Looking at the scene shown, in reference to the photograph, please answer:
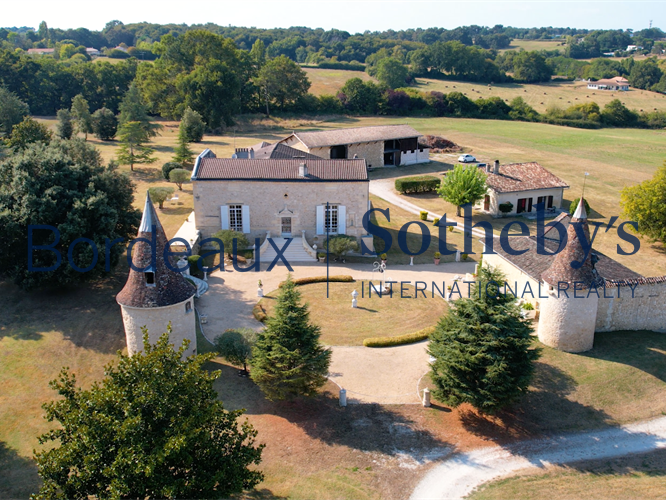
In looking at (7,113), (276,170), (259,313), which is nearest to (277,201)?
(276,170)

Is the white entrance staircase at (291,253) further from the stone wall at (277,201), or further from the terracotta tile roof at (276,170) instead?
the terracotta tile roof at (276,170)

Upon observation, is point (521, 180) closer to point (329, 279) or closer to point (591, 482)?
point (329, 279)

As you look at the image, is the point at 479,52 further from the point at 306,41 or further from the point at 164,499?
the point at 164,499

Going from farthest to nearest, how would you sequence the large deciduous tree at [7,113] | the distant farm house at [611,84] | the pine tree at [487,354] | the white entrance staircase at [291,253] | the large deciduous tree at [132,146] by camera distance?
the distant farm house at [611,84] < the large deciduous tree at [7,113] < the large deciduous tree at [132,146] < the white entrance staircase at [291,253] < the pine tree at [487,354]

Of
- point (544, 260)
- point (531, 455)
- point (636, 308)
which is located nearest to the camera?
point (531, 455)

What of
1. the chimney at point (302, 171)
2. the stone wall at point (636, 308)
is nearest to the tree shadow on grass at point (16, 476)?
the chimney at point (302, 171)

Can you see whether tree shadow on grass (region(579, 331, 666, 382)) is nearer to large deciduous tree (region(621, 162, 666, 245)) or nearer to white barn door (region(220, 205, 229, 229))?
large deciduous tree (region(621, 162, 666, 245))
